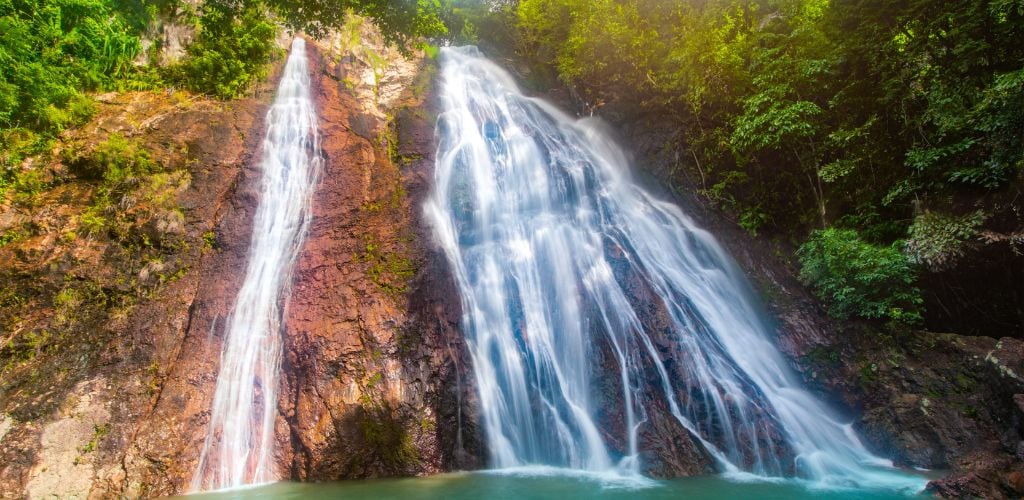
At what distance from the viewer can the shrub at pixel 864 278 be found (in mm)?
8469

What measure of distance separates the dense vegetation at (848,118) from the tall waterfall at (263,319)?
973 centimetres

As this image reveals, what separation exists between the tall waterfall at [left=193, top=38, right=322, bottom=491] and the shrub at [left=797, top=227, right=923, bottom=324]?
394 inches

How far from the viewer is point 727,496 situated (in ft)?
20.7

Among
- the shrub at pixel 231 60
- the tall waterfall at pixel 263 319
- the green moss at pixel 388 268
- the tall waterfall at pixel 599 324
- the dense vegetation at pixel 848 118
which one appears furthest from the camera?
the shrub at pixel 231 60

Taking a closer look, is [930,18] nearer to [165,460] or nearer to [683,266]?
[683,266]

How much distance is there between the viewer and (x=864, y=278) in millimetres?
8633

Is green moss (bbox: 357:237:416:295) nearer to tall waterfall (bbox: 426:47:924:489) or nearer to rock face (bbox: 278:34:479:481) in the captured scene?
rock face (bbox: 278:34:479:481)

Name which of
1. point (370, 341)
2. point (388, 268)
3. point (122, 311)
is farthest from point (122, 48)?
point (370, 341)

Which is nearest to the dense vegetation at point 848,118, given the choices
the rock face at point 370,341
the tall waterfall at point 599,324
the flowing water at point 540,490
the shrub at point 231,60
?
the tall waterfall at point 599,324

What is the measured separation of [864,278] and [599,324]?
474cm

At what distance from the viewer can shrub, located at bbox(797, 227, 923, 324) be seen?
8.47 meters

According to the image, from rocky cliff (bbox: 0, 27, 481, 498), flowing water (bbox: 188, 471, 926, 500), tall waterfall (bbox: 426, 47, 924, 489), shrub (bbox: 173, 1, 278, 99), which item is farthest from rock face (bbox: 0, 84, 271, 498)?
tall waterfall (bbox: 426, 47, 924, 489)

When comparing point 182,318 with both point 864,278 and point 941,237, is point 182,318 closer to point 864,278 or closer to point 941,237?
point 864,278

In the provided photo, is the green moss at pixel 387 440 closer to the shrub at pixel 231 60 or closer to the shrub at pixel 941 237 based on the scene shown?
the shrub at pixel 231 60
